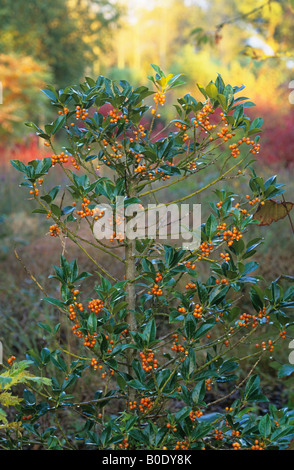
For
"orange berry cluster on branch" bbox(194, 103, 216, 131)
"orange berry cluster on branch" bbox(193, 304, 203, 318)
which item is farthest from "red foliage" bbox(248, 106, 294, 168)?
"orange berry cluster on branch" bbox(193, 304, 203, 318)

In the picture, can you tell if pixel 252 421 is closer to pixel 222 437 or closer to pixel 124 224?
pixel 222 437

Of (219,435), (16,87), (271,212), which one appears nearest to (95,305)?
(219,435)

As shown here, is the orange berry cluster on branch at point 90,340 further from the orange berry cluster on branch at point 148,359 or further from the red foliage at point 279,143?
the red foliage at point 279,143

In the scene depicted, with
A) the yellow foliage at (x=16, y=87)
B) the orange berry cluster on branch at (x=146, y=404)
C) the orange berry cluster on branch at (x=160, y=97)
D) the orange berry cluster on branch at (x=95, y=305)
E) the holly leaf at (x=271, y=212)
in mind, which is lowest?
the orange berry cluster on branch at (x=146, y=404)

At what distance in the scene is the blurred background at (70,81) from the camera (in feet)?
12.4

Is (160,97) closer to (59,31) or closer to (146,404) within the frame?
(146,404)

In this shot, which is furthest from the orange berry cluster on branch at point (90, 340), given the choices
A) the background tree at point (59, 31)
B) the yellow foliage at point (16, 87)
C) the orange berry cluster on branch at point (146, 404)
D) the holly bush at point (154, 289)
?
the background tree at point (59, 31)

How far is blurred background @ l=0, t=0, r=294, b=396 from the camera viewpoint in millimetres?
3771

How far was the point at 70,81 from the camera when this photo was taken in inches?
92.4

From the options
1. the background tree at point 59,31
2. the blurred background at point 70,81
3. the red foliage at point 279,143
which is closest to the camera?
the blurred background at point 70,81

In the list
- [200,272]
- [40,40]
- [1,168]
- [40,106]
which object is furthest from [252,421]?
[40,40]

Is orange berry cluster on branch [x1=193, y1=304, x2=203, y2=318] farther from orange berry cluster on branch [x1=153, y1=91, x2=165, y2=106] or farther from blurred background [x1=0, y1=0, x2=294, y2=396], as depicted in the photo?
blurred background [x1=0, y1=0, x2=294, y2=396]

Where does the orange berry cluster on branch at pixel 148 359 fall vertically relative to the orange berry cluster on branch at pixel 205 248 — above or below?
below

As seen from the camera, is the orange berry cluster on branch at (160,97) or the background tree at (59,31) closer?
the orange berry cluster on branch at (160,97)
